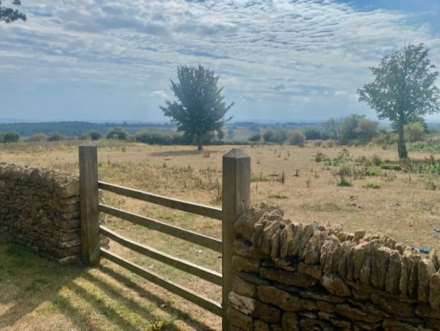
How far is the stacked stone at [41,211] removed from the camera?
5566 mm

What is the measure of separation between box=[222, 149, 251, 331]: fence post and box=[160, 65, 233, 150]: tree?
30.3m

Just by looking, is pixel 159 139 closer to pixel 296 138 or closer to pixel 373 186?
pixel 296 138

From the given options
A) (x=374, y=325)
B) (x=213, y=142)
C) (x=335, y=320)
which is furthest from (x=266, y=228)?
(x=213, y=142)

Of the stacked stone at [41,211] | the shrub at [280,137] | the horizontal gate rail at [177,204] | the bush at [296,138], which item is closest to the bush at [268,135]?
the shrub at [280,137]

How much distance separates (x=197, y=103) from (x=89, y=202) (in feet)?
93.1

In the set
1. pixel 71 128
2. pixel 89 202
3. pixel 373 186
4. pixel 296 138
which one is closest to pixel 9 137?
pixel 296 138

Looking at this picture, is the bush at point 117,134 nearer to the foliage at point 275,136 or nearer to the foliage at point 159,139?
the foliage at point 159,139

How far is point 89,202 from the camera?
18.1 ft

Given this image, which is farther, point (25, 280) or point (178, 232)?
point (25, 280)

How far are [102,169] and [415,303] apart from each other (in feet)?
51.6

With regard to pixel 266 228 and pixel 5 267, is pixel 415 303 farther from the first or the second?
pixel 5 267

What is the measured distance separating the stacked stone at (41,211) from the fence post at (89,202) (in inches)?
5.5

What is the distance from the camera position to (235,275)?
341 cm

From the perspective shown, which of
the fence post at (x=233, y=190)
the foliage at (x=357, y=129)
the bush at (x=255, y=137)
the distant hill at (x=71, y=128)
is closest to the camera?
the fence post at (x=233, y=190)
